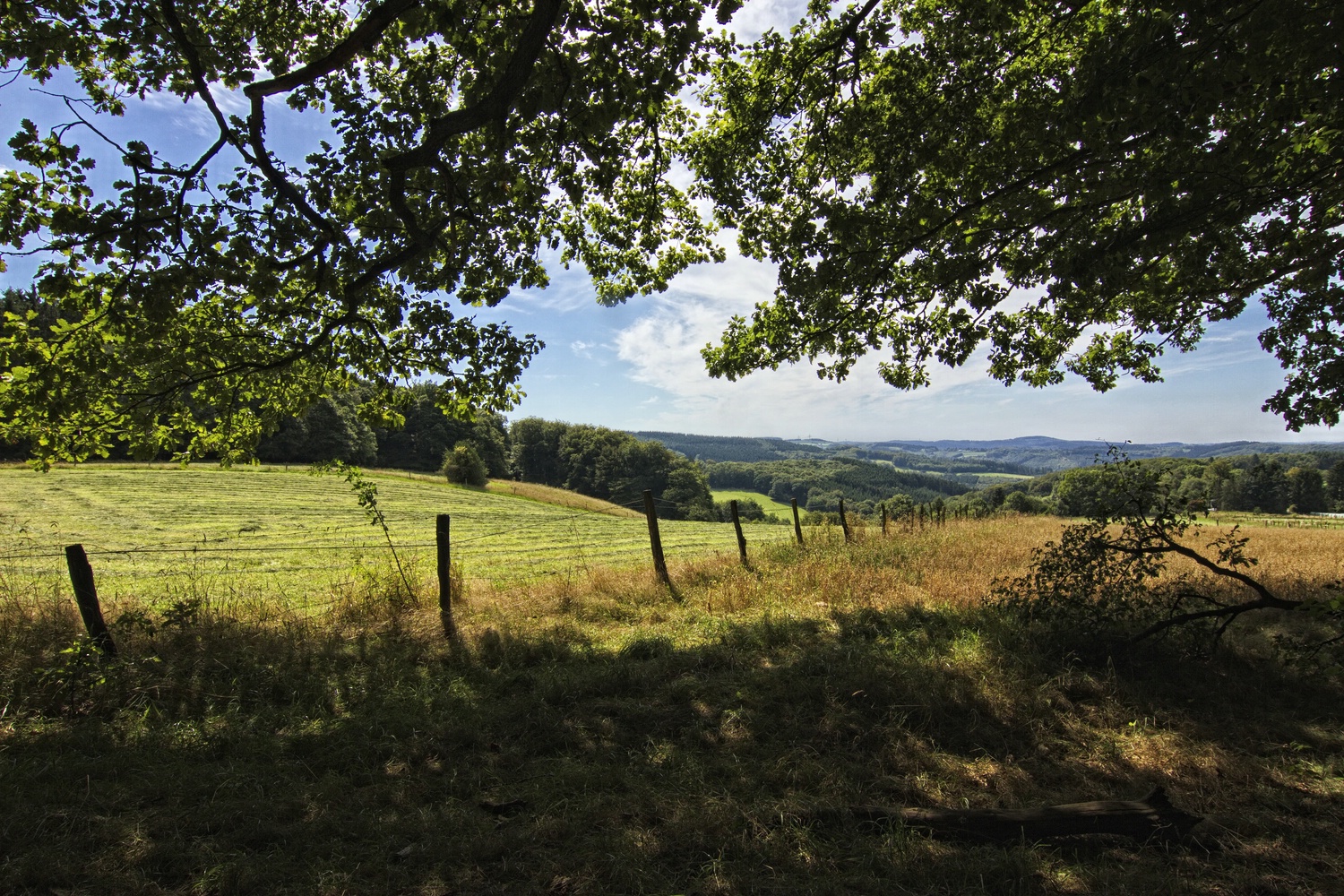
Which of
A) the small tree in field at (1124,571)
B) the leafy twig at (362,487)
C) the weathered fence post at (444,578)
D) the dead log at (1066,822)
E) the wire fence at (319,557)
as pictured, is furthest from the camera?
the wire fence at (319,557)

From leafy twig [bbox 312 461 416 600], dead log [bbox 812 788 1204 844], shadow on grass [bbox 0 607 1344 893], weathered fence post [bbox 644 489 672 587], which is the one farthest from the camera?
weathered fence post [bbox 644 489 672 587]

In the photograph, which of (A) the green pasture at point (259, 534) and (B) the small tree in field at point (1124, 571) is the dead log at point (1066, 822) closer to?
(B) the small tree in field at point (1124, 571)

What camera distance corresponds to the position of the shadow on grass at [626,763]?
10.1ft

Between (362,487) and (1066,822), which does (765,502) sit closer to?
(362,487)

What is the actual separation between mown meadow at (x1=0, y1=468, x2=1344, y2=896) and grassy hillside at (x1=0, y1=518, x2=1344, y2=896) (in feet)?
0.07

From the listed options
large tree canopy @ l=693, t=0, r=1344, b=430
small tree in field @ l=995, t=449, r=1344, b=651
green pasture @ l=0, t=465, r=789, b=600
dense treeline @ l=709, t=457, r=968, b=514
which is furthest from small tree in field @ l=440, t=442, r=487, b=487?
dense treeline @ l=709, t=457, r=968, b=514

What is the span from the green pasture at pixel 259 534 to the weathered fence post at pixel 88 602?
99.1 inches

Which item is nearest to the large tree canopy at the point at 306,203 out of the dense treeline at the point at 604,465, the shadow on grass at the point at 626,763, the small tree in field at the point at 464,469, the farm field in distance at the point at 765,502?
the shadow on grass at the point at 626,763

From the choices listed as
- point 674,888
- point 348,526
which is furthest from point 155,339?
point 348,526

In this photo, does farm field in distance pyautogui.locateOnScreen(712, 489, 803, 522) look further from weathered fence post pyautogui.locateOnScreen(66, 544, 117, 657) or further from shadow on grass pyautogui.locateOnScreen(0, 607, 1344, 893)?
weathered fence post pyautogui.locateOnScreen(66, 544, 117, 657)

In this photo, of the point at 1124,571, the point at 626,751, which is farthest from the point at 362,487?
the point at 1124,571

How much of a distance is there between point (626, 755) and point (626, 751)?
7 cm

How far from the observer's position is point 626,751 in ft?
14.7

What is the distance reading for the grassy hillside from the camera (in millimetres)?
3088
